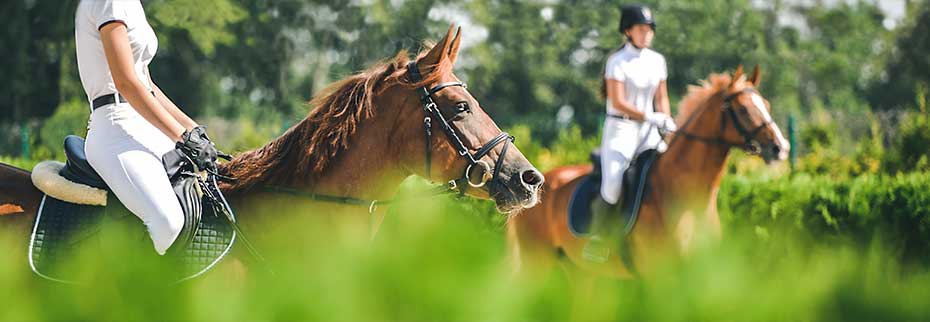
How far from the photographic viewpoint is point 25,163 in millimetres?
9836

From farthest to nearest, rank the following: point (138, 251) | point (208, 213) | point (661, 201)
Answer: point (661, 201), point (208, 213), point (138, 251)

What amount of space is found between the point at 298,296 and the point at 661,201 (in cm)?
577

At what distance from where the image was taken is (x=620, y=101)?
682 cm

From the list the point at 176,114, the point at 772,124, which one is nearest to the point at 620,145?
the point at 772,124

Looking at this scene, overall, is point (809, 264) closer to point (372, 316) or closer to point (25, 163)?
point (372, 316)

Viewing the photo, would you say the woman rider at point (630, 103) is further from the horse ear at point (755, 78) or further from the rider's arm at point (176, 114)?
the rider's arm at point (176, 114)

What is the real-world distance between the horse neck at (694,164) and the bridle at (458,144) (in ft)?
10.2

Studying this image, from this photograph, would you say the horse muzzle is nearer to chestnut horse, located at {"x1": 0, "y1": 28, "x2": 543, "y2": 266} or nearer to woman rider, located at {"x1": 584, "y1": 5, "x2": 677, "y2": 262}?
chestnut horse, located at {"x1": 0, "y1": 28, "x2": 543, "y2": 266}

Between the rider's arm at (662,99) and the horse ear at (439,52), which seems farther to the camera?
the rider's arm at (662,99)

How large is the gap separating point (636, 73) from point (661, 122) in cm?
42

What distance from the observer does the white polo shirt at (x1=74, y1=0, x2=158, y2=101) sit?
9.73 feet

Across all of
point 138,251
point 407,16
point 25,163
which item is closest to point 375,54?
point 407,16

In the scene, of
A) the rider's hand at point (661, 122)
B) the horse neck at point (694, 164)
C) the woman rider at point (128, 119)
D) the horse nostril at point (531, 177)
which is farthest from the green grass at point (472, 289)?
the rider's hand at point (661, 122)

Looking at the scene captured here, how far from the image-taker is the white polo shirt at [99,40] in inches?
117
